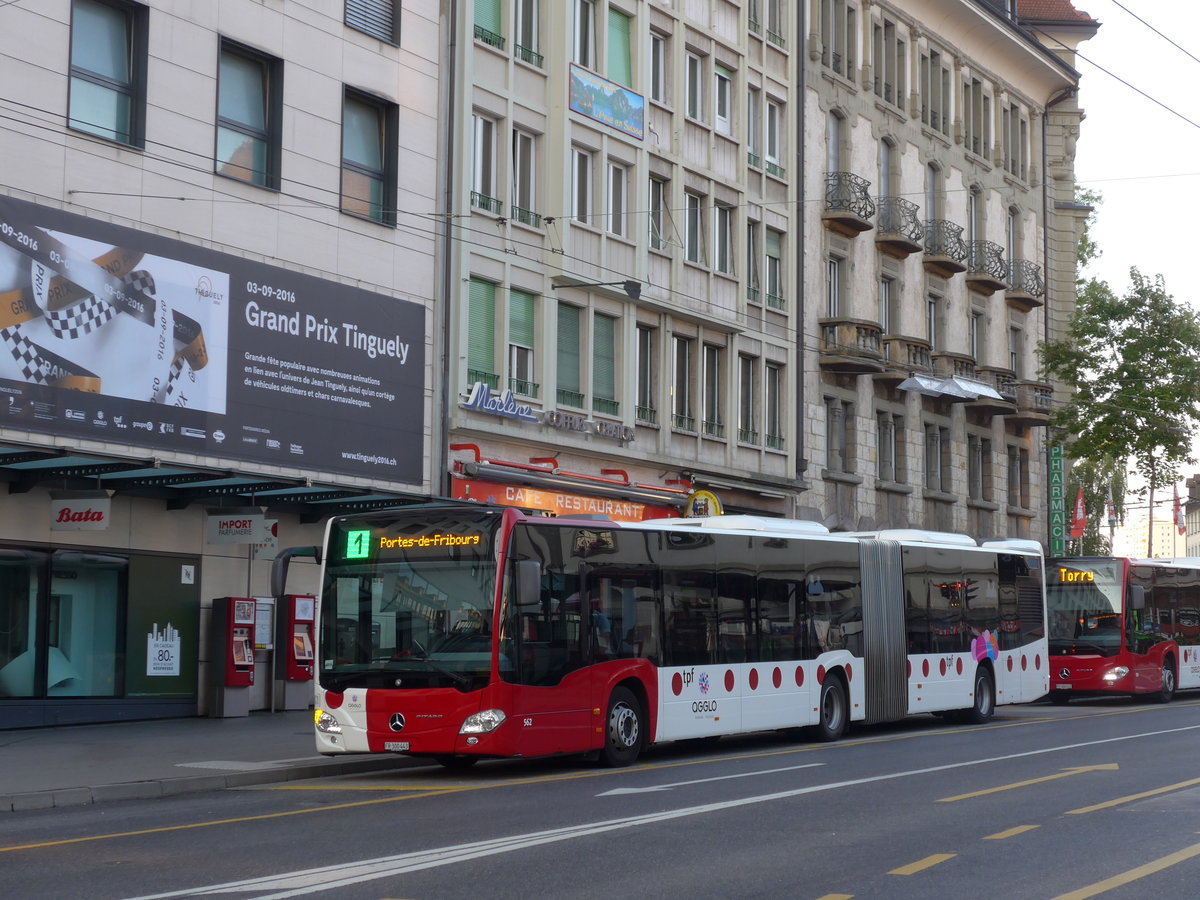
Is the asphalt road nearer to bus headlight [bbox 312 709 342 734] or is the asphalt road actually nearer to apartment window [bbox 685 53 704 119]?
bus headlight [bbox 312 709 342 734]

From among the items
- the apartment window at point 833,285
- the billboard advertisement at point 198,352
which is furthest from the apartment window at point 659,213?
the billboard advertisement at point 198,352

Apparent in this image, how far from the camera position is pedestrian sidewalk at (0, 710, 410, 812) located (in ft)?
53.2

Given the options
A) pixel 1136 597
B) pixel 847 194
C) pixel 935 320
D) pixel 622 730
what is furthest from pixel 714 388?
pixel 622 730

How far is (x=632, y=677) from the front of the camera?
19.4 metres

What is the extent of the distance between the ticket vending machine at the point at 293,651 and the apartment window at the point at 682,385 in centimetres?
1181

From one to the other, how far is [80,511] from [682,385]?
16713mm

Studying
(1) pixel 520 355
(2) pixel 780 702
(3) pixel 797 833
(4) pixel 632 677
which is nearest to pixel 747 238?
(1) pixel 520 355

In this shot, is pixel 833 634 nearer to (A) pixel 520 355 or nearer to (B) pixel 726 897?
(A) pixel 520 355

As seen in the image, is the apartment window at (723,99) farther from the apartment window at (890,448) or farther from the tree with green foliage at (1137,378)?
the tree with green foliage at (1137,378)

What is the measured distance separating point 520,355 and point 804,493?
38.0 feet

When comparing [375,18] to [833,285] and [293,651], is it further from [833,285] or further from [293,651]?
[833,285]

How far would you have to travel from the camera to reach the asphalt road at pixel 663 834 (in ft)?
33.0

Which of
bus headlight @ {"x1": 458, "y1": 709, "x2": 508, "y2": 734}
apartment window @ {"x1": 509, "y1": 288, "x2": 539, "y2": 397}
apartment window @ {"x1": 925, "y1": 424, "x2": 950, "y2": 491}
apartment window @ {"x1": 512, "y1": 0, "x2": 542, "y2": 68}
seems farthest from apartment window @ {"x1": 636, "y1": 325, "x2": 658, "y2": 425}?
bus headlight @ {"x1": 458, "y1": 709, "x2": 508, "y2": 734}

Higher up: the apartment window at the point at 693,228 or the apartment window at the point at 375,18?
the apartment window at the point at 375,18
